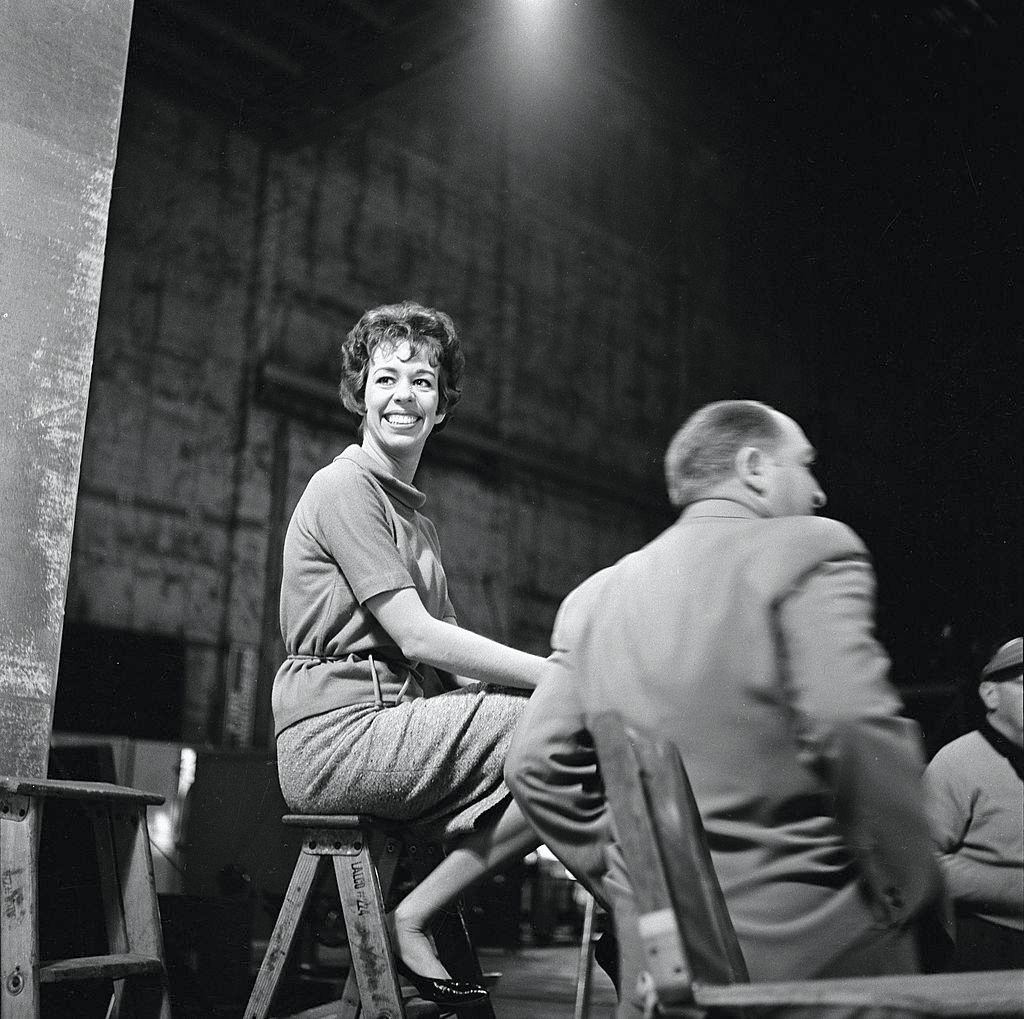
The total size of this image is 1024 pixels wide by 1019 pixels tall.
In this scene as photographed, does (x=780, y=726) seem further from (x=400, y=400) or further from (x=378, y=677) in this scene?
(x=400, y=400)

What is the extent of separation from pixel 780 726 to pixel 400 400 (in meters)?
1.31

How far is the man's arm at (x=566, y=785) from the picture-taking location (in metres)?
1.45

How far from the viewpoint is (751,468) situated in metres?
1.51

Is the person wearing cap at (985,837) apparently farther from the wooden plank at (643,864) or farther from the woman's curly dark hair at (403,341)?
the wooden plank at (643,864)

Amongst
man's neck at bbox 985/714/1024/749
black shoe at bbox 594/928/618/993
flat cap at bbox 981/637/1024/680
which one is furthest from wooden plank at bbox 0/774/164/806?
flat cap at bbox 981/637/1024/680

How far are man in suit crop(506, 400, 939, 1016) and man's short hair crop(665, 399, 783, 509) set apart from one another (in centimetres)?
11

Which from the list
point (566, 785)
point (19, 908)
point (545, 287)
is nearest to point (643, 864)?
point (566, 785)

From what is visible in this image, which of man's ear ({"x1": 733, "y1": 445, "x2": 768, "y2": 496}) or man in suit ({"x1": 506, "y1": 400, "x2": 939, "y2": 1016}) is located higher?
man's ear ({"x1": 733, "y1": 445, "x2": 768, "y2": 496})

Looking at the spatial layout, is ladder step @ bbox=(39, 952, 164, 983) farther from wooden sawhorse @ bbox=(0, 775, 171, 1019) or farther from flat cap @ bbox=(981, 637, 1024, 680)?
flat cap @ bbox=(981, 637, 1024, 680)

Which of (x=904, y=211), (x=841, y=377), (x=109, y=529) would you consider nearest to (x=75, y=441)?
(x=904, y=211)

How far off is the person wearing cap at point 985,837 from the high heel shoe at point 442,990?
102 cm

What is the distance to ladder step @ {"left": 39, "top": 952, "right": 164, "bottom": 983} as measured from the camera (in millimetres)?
2082

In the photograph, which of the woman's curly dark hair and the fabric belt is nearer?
the fabric belt

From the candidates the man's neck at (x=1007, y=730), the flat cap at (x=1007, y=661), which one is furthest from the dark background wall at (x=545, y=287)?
the man's neck at (x=1007, y=730)
